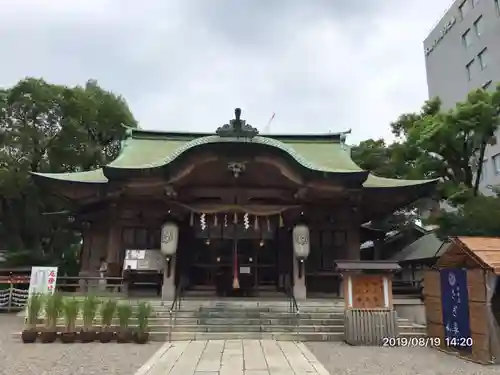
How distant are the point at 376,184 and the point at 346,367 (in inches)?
363

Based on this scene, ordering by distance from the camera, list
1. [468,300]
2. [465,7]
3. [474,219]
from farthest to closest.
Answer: [465,7] → [474,219] → [468,300]

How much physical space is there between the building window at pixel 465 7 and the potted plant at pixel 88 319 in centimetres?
3377

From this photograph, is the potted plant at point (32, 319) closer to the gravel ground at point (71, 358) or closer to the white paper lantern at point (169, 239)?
the gravel ground at point (71, 358)

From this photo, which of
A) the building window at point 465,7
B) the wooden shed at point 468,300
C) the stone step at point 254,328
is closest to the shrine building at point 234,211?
the stone step at point 254,328

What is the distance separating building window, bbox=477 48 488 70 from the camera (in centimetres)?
2965

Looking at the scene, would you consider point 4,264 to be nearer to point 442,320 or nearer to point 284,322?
point 284,322

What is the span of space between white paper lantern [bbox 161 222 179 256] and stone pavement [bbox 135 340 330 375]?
4.26 meters

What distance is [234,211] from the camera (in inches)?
554

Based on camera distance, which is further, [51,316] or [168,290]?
[168,290]

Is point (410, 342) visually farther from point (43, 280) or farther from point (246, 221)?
point (43, 280)

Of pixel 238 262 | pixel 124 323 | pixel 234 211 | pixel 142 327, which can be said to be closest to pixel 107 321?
pixel 124 323

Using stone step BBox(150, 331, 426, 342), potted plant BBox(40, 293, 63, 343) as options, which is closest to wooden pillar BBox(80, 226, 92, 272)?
potted plant BBox(40, 293, 63, 343)

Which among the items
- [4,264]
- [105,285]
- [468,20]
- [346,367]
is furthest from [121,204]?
[468,20]

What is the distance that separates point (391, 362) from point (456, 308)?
1.95 m
